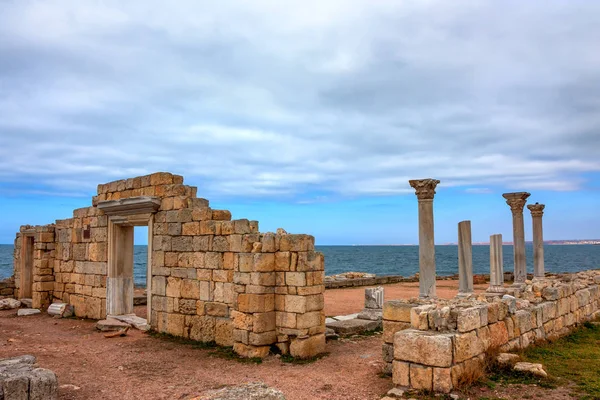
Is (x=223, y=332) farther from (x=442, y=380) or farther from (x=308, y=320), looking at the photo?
(x=442, y=380)

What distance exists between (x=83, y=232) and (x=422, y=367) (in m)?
11.4

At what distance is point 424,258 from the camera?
13484mm

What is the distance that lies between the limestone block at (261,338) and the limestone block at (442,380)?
363 cm

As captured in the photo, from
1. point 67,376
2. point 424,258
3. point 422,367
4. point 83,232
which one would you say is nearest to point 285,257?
point 422,367

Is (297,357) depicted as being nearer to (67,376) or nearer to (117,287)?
(67,376)

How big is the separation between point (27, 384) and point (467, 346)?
18.6 feet

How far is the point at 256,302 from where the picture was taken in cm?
873

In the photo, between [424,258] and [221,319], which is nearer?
[221,319]

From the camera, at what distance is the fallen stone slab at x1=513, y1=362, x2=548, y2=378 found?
654 cm

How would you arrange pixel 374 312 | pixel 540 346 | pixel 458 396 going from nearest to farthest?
pixel 458 396, pixel 540 346, pixel 374 312

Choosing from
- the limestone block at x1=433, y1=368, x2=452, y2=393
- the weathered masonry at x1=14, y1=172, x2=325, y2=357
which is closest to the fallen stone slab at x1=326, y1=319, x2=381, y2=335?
the weathered masonry at x1=14, y1=172, x2=325, y2=357

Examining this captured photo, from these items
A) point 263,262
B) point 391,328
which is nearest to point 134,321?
point 263,262

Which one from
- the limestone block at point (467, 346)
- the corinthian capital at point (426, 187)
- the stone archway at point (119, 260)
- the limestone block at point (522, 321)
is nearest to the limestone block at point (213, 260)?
the stone archway at point (119, 260)

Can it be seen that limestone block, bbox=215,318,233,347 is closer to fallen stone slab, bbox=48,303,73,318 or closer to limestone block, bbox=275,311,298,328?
limestone block, bbox=275,311,298,328
